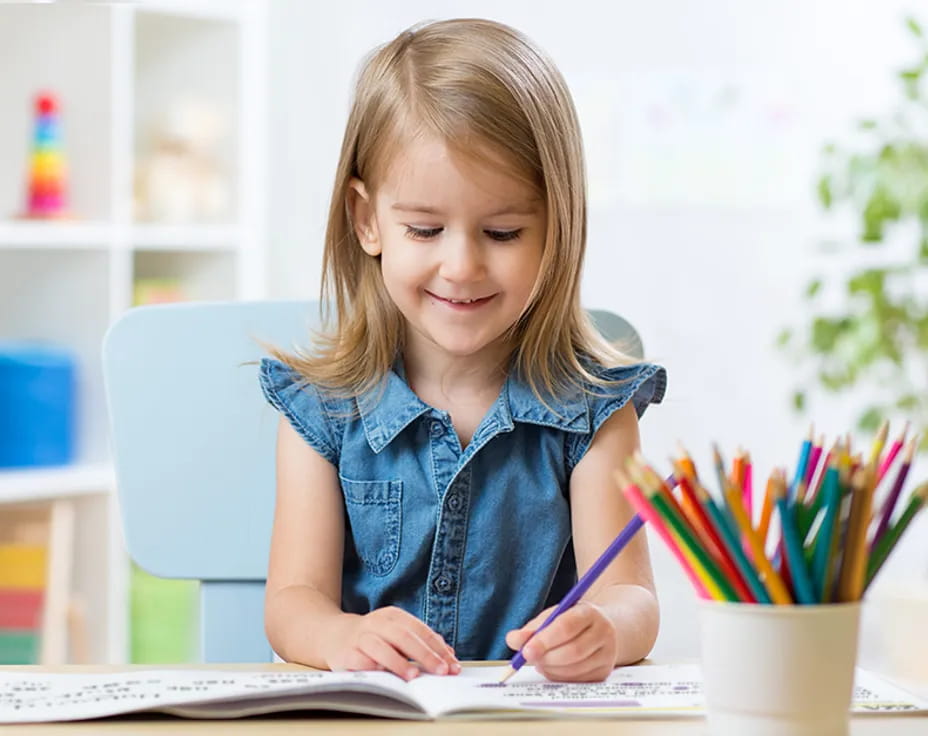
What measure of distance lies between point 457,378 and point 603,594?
231 millimetres

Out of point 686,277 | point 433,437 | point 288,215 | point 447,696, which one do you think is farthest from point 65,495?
point 447,696

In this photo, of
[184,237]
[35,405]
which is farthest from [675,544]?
[184,237]

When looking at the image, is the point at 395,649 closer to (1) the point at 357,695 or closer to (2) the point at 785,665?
(1) the point at 357,695

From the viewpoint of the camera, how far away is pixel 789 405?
2.76m

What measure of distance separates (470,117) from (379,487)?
0.29 meters

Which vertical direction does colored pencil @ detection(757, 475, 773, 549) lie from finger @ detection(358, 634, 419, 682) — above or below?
above

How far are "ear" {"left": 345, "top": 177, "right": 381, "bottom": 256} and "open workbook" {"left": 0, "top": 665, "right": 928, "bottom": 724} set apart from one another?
1.37ft

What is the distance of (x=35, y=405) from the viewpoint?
2.25 meters

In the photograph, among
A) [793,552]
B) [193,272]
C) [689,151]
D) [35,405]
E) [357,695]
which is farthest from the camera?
[689,151]

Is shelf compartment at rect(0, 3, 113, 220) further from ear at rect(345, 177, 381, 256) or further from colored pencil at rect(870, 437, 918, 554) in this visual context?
A: colored pencil at rect(870, 437, 918, 554)

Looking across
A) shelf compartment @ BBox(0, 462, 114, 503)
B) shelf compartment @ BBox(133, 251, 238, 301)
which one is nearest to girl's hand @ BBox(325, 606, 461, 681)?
shelf compartment @ BBox(0, 462, 114, 503)

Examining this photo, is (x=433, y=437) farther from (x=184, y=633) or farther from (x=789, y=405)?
(x=789, y=405)

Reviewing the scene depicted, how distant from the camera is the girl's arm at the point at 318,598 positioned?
716 millimetres

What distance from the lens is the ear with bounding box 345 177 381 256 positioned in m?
1.03
